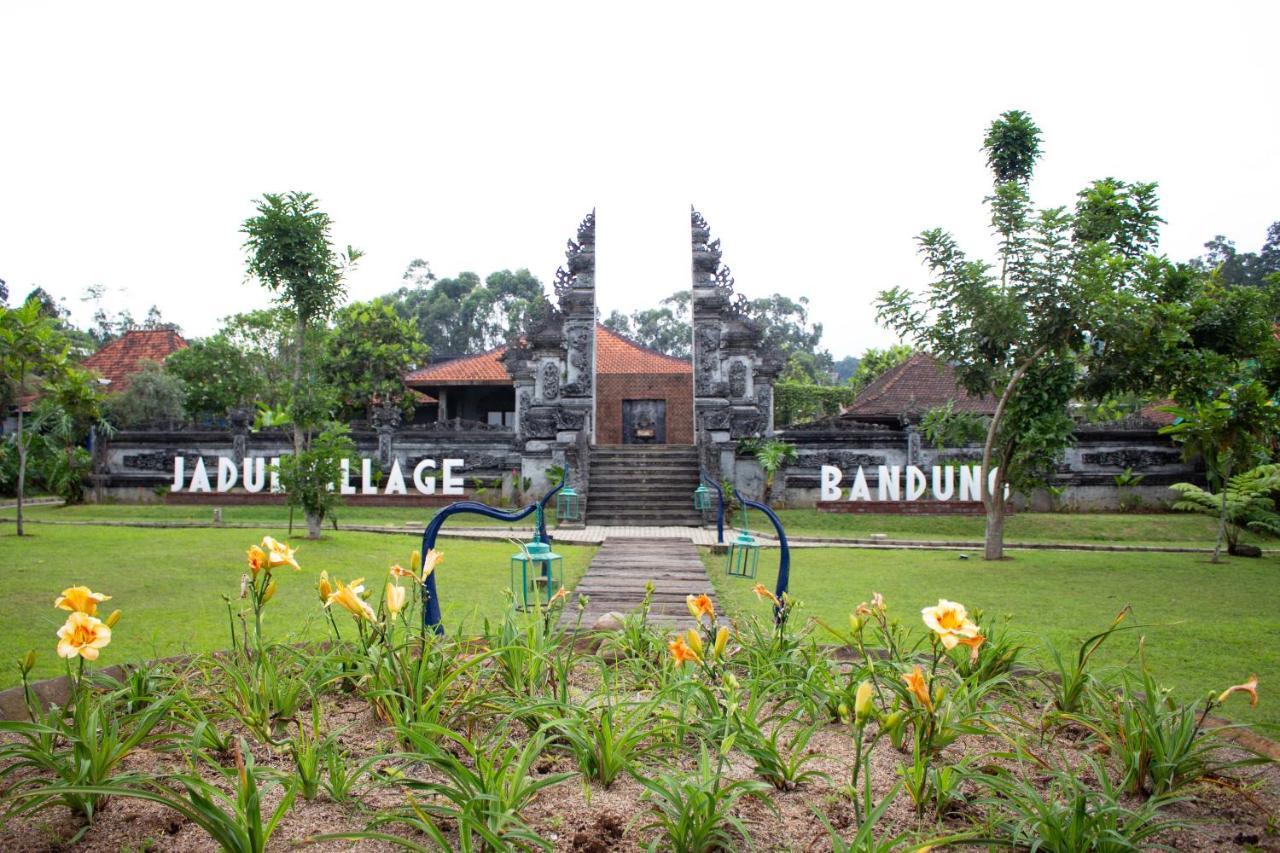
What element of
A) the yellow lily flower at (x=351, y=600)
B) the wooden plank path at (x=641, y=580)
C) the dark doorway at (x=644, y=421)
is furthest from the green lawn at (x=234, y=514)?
the yellow lily flower at (x=351, y=600)

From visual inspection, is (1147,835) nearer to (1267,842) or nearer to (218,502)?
(1267,842)

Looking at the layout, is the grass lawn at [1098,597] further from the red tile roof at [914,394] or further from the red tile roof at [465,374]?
the red tile roof at [465,374]

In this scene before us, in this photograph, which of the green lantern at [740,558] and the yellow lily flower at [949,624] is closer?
the yellow lily flower at [949,624]

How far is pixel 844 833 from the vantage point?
2352mm

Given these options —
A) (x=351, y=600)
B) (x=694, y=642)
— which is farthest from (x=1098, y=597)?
(x=351, y=600)

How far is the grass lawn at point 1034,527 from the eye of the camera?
551 inches

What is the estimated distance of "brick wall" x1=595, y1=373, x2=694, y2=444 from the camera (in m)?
24.0

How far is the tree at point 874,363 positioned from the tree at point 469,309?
20.3 meters

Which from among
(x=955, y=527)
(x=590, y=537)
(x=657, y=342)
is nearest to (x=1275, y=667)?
(x=590, y=537)

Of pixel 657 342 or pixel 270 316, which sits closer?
pixel 270 316

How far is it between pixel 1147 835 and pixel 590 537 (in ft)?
33.6

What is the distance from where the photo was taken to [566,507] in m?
13.8

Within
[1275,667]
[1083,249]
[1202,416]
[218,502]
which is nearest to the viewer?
[1275,667]

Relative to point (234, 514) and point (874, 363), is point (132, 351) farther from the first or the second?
point (874, 363)
